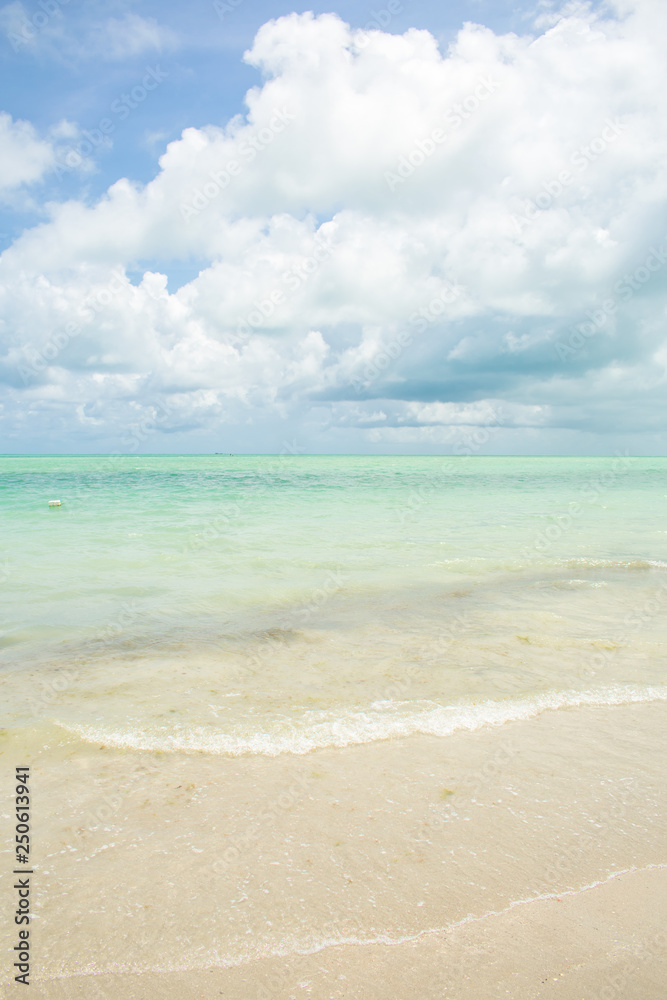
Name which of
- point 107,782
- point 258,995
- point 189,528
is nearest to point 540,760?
point 258,995

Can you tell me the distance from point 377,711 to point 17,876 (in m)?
3.22

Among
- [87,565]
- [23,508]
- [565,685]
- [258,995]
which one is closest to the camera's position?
[258,995]

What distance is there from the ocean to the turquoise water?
0.05 meters

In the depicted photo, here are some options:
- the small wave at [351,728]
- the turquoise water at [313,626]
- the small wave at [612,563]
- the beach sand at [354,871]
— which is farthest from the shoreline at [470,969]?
the small wave at [612,563]

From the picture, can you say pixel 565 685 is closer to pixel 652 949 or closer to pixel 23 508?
pixel 652 949

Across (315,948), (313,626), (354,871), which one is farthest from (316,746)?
(313,626)

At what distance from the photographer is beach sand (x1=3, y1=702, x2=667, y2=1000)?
2686mm

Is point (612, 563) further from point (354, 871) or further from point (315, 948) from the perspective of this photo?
point (315, 948)

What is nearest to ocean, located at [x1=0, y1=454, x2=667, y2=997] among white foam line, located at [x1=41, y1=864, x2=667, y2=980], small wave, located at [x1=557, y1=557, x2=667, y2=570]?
white foam line, located at [x1=41, y1=864, x2=667, y2=980]

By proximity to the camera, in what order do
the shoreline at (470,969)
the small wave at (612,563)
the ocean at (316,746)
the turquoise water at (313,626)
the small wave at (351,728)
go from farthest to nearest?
the small wave at (612,563) < the turquoise water at (313,626) < the small wave at (351,728) < the ocean at (316,746) < the shoreline at (470,969)

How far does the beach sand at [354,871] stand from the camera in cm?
269

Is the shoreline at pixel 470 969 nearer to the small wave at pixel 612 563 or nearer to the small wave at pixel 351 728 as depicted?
the small wave at pixel 351 728

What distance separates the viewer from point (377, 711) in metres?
5.56

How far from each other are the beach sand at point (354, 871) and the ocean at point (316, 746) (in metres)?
0.02
